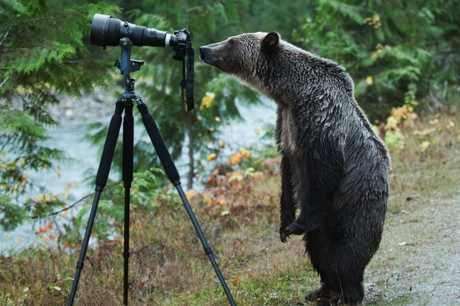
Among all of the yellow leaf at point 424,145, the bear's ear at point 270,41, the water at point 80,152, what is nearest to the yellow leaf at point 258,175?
the water at point 80,152

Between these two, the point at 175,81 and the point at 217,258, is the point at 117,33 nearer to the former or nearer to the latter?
the point at 217,258

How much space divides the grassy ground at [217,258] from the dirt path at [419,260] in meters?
0.03

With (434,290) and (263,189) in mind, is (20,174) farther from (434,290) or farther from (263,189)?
(434,290)

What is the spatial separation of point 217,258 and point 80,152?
32.1ft

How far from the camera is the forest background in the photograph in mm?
5434

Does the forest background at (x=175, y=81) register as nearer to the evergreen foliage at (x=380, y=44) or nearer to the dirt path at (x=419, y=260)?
the evergreen foliage at (x=380, y=44)

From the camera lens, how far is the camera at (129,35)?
353 cm

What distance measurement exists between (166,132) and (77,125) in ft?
34.6

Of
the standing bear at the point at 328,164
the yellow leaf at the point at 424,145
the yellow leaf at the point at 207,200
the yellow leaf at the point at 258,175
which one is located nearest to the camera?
the standing bear at the point at 328,164

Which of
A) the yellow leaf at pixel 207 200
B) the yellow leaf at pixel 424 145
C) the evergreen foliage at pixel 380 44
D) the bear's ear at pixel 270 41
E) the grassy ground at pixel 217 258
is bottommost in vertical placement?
the grassy ground at pixel 217 258

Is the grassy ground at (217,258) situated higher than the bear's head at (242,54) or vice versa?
the bear's head at (242,54)

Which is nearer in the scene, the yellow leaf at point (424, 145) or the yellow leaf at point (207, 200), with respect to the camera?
the yellow leaf at point (207, 200)

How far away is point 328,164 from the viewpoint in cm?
375

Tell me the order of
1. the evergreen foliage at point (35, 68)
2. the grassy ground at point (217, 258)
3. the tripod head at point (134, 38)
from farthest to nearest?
the evergreen foliage at point (35, 68) < the grassy ground at point (217, 258) < the tripod head at point (134, 38)
